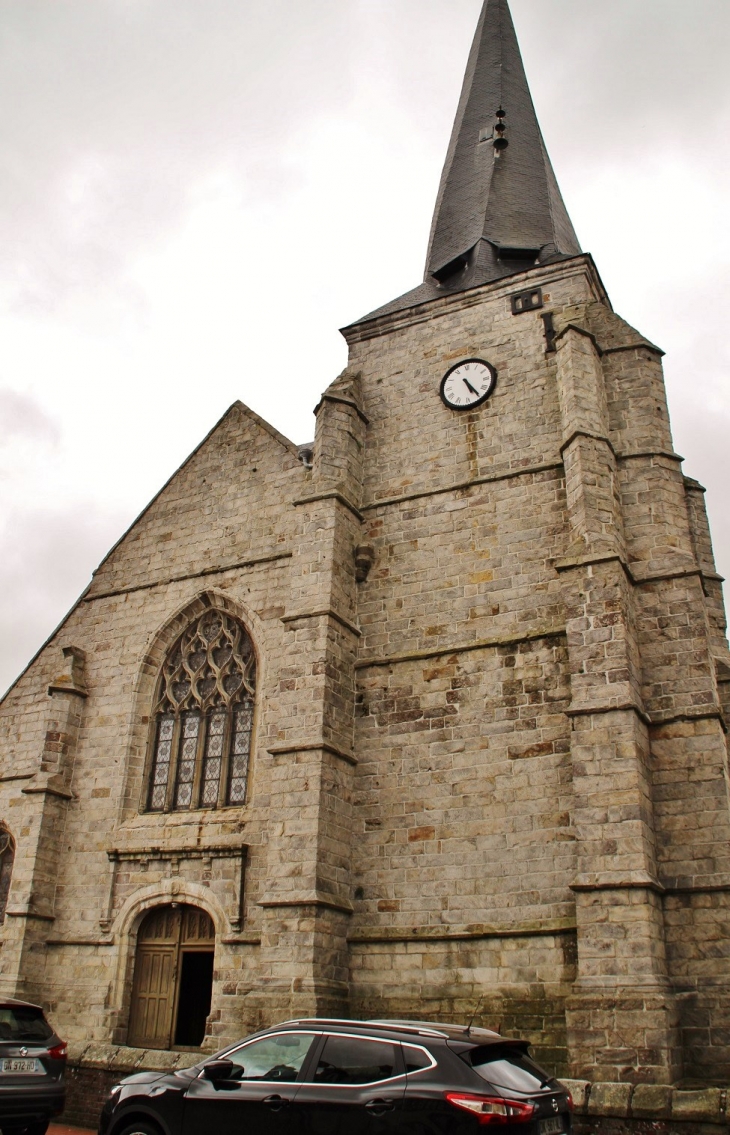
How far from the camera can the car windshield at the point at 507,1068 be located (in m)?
5.32

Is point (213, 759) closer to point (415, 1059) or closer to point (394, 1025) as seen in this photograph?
point (394, 1025)

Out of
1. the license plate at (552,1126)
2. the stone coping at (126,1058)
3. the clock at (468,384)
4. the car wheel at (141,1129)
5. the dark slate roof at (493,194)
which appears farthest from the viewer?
the dark slate roof at (493,194)

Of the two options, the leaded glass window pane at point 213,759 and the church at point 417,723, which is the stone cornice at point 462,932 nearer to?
the church at point 417,723

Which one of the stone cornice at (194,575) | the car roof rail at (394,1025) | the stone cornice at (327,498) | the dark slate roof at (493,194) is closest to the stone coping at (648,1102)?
the car roof rail at (394,1025)

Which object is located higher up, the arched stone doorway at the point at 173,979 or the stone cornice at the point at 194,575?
the stone cornice at the point at 194,575

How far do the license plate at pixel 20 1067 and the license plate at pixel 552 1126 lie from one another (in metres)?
5.09

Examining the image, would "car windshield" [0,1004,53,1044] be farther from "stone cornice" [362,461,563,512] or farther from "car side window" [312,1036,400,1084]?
"stone cornice" [362,461,563,512]

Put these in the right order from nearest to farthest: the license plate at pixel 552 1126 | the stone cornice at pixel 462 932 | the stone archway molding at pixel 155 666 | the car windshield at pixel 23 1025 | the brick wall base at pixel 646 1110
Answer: the license plate at pixel 552 1126, the brick wall base at pixel 646 1110, the car windshield at pixel 23 1025, the stone cornice at pixel 462 932, the stone archway molding at pixel 155 666

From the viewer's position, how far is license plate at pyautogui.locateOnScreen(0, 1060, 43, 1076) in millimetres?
7996

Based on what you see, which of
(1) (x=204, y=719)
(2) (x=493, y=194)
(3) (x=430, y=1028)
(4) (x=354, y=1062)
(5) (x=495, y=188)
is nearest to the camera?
(4) (x=354, y=1062)

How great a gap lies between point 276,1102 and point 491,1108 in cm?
153

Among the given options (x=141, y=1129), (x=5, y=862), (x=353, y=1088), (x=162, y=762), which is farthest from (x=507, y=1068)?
(x=5, y=862)

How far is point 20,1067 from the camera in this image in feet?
26.6

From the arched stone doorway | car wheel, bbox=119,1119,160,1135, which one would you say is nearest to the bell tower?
the arched stone doorway
